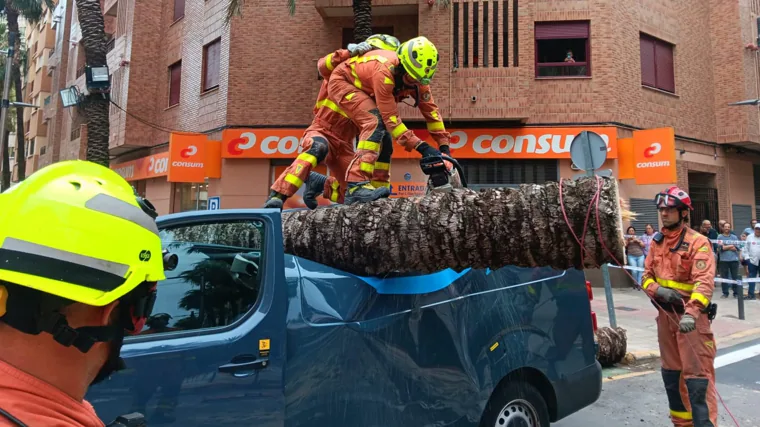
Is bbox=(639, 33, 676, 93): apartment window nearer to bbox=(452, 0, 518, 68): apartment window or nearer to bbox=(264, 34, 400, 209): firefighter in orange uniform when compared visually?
bbox=(452, 0, 518, 68): apartment window

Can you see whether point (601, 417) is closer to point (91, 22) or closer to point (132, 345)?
point (132, 345)

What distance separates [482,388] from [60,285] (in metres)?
2.39

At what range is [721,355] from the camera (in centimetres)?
648

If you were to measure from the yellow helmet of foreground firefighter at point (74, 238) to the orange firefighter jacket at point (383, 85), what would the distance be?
304cm

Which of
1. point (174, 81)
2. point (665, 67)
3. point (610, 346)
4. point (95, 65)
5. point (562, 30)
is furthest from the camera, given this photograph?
point (174, 81)

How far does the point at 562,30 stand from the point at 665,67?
384 centimetres

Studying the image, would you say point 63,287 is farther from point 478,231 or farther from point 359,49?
point 359,49

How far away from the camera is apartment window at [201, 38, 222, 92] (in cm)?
1531

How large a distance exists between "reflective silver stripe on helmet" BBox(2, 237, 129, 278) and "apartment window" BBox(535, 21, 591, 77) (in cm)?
1422

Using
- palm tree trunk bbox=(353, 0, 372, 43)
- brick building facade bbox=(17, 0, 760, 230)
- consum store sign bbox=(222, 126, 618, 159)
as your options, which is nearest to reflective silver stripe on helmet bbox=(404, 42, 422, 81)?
palm tree trunk bbox=(353, 0, 372, 43)

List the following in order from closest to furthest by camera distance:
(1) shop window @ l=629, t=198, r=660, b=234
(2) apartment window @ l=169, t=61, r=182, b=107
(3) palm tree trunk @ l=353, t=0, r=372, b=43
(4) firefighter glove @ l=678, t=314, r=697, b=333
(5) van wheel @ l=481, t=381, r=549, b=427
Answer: (5) van wheel @ l=481, t=381, r=549, b=427, (4) firefighter glove @ l=678, t=314, r=697, b=333, (3) palm tree trunk @ l=353, t=0, r=372, b=43, (1) shop window @ l=629, t=198, r=660, b=234, (2) apartment window @ l=169, t=61, r=182, b=107

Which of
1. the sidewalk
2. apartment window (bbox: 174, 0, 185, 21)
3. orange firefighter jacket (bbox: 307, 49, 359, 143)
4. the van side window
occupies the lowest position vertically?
the sidewalk

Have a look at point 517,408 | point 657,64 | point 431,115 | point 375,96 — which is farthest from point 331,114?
point 657,64

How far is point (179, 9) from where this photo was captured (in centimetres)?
1777
